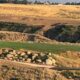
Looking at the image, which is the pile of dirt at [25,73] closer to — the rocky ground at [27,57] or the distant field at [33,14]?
the rocky ground at [27,57]

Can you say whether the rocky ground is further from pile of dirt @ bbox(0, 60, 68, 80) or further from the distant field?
the distant field

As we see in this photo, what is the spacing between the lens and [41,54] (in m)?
35.6

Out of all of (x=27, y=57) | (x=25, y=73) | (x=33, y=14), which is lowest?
(x=33, y=14)

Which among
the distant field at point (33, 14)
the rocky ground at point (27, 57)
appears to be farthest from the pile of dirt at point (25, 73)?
the distant field at point (33, 14)

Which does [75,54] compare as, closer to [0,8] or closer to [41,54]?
[41,54]

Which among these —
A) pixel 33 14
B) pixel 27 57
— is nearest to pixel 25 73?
pixel 27 57

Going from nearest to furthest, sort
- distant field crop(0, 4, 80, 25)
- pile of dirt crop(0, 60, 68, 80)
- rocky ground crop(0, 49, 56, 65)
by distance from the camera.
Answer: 1. pile of dirt crop(0, 60, 68, 80)
2. rocky ground crop(0, 49, 56, 65)
3. distant field crop(0, 4, 80, 25)

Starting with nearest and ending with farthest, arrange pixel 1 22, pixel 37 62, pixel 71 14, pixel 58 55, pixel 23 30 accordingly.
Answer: pixel 37 62 < pixel 58 55 < pixel 23 30 < pixel 1 22 < pixel 71 14

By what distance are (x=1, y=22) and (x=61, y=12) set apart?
24.0m

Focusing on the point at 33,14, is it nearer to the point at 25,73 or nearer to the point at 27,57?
the point at 27,57

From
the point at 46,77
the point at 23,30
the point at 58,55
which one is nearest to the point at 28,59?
the point at 58,55

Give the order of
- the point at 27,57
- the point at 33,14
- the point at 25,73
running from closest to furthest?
the point at 25,73, the point at 27,57, the point at 33,14

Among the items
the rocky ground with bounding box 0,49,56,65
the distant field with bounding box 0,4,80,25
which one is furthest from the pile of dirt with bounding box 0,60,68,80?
the distant field with bounding box 0,4,80,25

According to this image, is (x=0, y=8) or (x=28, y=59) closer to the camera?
(x=28, y=59)
